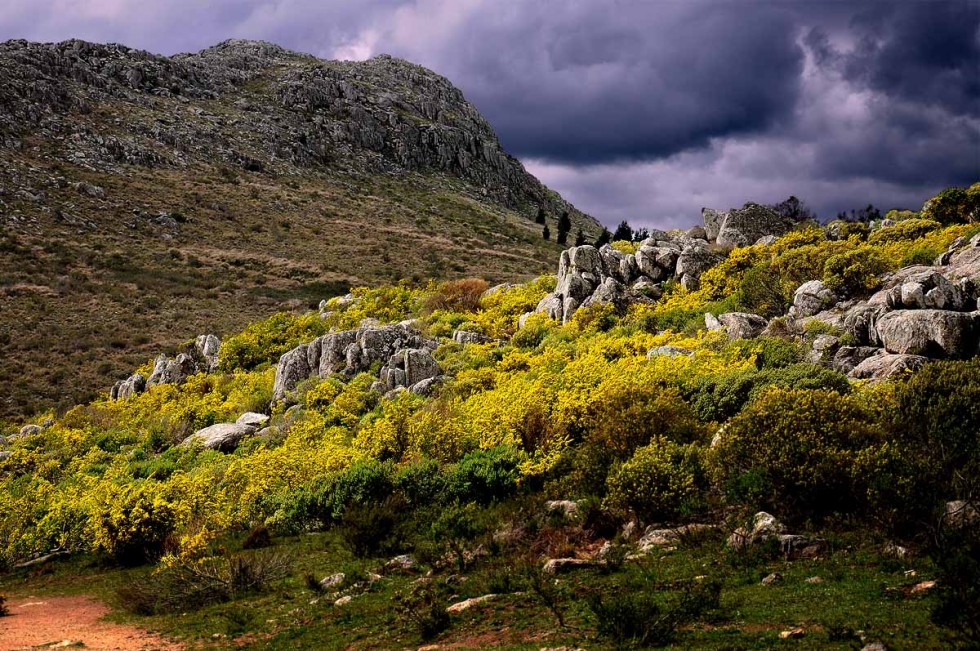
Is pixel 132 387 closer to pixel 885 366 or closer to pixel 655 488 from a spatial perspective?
pixel 655 488

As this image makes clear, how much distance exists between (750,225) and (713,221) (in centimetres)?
259

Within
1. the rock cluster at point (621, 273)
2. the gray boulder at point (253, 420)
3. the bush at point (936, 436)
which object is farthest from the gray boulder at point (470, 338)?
the bush at point (936, 436)

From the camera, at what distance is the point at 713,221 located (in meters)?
38.2

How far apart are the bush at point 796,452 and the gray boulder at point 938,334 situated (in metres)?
6.12

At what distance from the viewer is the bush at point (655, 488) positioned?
1312 cm

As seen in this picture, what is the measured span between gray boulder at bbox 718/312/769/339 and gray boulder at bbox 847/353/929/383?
492 cm

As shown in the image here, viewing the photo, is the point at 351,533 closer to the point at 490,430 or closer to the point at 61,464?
the point at 490,430

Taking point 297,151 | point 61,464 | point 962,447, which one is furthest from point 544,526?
point 297,151

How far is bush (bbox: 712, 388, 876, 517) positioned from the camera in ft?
38.5

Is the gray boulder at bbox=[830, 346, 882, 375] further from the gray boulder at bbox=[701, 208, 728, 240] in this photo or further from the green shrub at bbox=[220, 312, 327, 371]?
the green shrub at bbox=[220, 312, 327, 371]

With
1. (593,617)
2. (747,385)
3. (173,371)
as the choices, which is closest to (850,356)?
(747,385)

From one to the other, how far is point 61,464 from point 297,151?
9640 centimetres

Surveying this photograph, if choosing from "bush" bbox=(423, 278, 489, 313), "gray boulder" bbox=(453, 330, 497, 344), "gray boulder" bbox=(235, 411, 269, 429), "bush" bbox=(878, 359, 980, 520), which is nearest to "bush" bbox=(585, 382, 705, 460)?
"bush" bbox=(878, 359, 980, 520)

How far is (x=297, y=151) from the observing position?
113 metres
